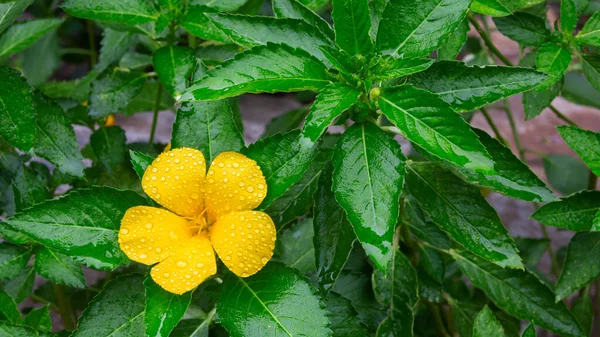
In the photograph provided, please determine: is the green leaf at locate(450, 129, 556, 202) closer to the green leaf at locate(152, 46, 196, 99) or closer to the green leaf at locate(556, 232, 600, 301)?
the green leaf at locate(556, 232, 600, 301)

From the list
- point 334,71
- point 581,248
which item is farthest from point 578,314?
point 334,71

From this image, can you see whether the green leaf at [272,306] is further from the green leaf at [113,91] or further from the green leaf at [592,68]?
the green leaf at [592,68]

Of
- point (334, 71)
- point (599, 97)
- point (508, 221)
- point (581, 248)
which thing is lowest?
point (508, 221)

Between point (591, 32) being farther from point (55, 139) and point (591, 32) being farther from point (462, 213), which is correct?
point (55, 139)

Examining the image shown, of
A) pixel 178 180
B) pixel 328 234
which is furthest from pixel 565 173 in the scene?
pixel 178 180

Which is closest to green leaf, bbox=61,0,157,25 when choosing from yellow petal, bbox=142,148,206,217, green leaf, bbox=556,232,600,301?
yellow petal, bbox=142,148,206,217

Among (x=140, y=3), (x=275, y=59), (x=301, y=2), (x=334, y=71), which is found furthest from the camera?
(x=140, y=3)

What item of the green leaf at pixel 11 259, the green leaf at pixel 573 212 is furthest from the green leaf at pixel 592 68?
the green leaf at pixel 11 259

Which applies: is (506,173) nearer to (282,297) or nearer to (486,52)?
(282,297)
